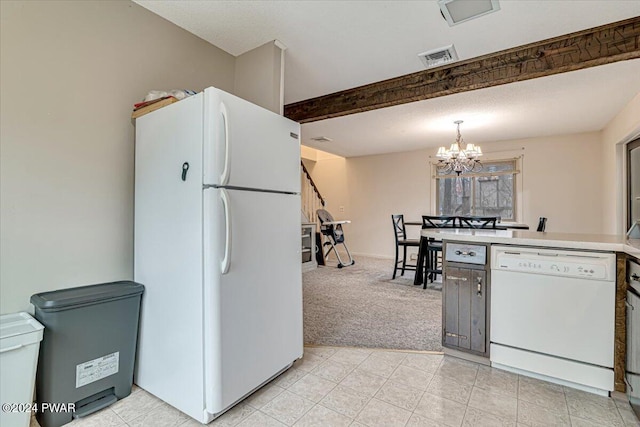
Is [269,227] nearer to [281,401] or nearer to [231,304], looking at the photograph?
[231,304]

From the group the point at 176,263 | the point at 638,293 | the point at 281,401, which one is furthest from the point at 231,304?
the point at 638,293

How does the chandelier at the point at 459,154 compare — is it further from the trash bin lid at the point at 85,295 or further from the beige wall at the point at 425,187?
the trash bin lid at the point at 85,295

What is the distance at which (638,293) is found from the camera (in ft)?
5.08

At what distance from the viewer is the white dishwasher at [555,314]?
69.9 inches

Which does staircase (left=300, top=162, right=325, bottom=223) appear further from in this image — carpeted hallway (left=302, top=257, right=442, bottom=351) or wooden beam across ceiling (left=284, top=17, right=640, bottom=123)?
wooden beam across ceiling (left=284, top=17, right=640, bottom=123)

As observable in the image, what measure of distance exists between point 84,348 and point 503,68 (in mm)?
3576

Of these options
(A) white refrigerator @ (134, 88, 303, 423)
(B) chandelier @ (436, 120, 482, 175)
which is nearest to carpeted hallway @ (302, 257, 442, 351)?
(A) white refrigerator @ (134, 88, 303, 423)

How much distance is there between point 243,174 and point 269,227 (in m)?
0.37

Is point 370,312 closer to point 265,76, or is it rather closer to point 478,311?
point 478,311

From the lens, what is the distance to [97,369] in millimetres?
1653

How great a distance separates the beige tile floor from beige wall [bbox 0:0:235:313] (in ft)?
2.80

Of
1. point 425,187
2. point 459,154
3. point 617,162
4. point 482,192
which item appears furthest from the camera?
point 425,187

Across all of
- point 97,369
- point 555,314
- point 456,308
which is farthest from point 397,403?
point 97,369

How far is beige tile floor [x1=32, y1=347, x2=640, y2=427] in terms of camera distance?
1.59m
